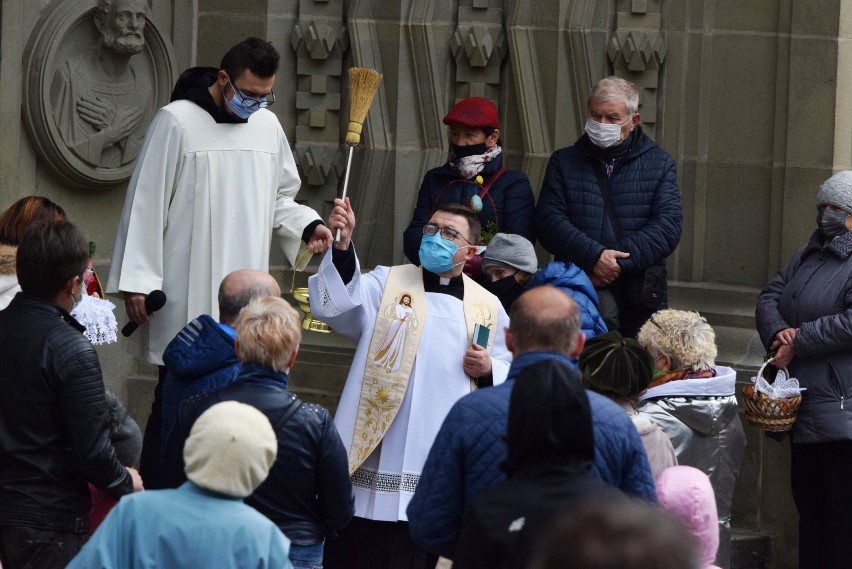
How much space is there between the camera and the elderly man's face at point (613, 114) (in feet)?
21.7

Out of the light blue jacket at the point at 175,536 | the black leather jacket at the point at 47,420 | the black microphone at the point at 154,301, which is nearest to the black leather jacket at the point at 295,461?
the black leather jacket at the point at 47,420

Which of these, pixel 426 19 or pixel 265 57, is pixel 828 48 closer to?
pixel 426 19

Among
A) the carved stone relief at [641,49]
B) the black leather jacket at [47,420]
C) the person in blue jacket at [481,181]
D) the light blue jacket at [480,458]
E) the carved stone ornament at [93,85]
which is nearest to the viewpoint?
the light blue jacket at [480,458]

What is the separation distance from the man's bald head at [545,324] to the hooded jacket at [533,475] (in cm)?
35

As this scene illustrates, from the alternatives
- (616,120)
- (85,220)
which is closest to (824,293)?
(616,120)

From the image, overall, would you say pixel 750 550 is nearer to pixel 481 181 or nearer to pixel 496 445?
pixel 481 181

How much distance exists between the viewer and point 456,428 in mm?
3969

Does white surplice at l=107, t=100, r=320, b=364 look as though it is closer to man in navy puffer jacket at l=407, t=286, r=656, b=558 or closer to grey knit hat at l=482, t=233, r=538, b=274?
grey knit hat at l=482, t=233, r=538, b=274

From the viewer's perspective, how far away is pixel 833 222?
21.1 feet

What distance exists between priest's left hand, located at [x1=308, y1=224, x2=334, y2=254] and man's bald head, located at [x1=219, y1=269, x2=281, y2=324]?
117 centimetres

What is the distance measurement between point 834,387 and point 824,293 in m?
0.38

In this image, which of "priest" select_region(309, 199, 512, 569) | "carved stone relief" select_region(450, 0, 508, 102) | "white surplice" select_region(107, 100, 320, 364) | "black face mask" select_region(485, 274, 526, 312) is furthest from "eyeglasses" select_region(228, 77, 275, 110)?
"carved stone relief" select_region(450, 0, 508, 102)

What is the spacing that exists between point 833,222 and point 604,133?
3.32 ft

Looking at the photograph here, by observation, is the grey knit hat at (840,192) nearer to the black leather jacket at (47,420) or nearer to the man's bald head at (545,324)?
the man's bald head at (545,324)
